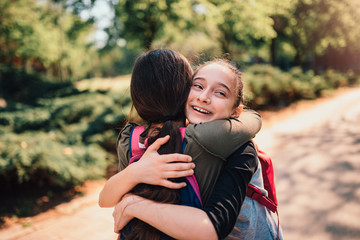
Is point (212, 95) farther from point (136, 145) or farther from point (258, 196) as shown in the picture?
point (258, 196)

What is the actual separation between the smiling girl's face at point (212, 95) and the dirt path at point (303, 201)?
2.30 meters

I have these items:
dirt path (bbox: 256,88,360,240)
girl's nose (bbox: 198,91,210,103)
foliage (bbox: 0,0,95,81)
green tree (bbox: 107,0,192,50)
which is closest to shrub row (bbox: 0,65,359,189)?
girl's nose (bbox: 198,91,210,103)

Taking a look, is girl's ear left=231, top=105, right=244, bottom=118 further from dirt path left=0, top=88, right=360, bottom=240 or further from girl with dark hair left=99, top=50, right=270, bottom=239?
dirt path left=0, top=88, right=360, bottom=240

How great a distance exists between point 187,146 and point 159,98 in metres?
0.26

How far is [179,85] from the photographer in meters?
Answer: 1.26

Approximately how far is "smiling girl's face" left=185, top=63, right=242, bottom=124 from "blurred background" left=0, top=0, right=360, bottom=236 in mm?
468

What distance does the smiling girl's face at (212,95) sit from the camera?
1.30 meters

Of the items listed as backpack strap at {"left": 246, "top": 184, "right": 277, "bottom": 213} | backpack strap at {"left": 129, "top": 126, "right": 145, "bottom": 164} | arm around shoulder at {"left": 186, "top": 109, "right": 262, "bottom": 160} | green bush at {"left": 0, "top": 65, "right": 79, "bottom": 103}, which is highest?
arm around shoulder at {"left": 186, "top": 109, "right": 262, "bottom": 160}

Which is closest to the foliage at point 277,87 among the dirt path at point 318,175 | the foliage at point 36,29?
the dirt path at point 318,175

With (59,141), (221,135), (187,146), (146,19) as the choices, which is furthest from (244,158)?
(146,19)

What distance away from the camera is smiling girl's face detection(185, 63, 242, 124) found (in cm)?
130

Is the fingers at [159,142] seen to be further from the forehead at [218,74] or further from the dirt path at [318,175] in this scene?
the dirt path at [318,175]

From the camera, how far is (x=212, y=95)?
4.28 ft

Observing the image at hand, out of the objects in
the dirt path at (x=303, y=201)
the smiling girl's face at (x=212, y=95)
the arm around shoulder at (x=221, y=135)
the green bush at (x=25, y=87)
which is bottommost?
the dirt path at (x=303, y=201)
